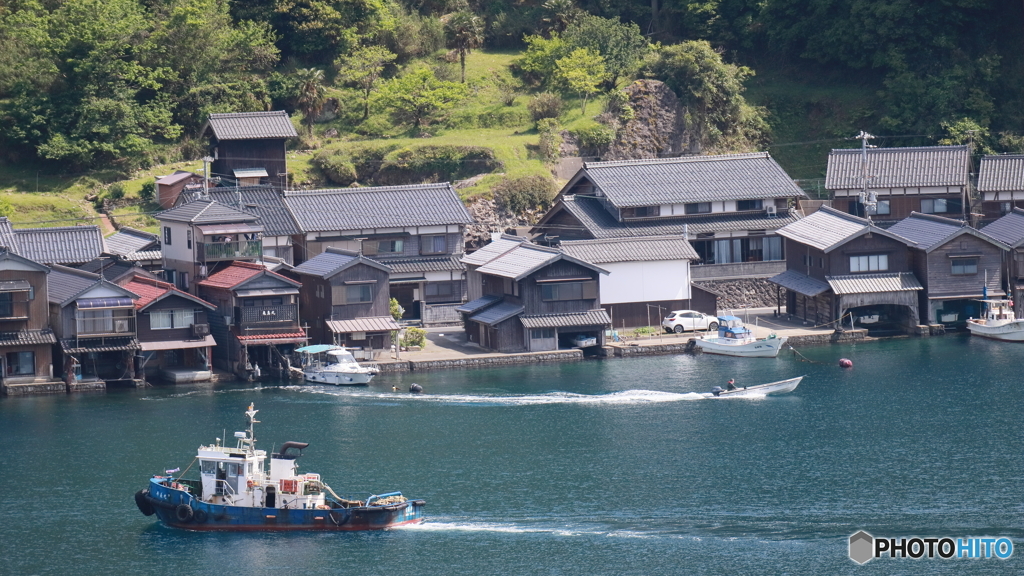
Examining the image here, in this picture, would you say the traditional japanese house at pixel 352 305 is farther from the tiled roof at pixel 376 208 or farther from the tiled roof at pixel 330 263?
the tiled roof at pixel 376 208

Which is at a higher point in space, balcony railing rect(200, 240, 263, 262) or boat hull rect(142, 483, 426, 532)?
balcony railing rect(200, 240, 263, 262)

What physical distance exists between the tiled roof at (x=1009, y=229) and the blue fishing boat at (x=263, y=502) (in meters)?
42.5

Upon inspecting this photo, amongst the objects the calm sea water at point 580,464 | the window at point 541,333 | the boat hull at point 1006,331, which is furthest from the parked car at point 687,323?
the boat hull at point 1006,331

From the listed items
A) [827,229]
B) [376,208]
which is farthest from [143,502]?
[827,229]

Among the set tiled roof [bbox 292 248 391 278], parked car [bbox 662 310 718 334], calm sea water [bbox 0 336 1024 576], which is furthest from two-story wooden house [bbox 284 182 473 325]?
parked car [bbox 662 310 718 334]

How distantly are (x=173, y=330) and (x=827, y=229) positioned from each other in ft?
110

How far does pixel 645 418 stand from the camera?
59.4 metres

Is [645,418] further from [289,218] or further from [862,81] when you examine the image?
[862,81]

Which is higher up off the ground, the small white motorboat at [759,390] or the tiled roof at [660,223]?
the tiled roof at [660,223]

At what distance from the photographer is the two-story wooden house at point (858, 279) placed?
7512 cm

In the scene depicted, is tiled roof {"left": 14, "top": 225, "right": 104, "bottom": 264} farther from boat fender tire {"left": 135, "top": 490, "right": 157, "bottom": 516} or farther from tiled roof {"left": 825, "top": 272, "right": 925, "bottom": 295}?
tiled roof {"left": 825, "top": 272, "right": 925, "bottom": 295}

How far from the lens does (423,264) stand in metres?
77.8

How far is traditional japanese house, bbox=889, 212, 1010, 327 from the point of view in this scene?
75.2 m

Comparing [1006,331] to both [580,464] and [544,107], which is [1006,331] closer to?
[580,464]
